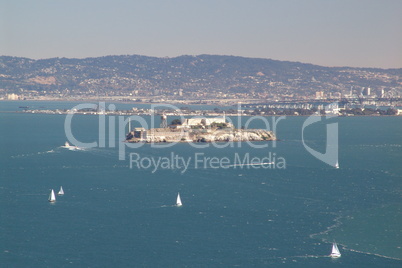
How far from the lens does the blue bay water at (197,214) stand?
2153 cm

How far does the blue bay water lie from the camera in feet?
70.6

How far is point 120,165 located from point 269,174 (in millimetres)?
8262

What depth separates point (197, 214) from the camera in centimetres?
2648

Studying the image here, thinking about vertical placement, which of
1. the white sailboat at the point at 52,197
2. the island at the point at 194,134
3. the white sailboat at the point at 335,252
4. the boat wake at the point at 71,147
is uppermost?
the island at the point at 194,134

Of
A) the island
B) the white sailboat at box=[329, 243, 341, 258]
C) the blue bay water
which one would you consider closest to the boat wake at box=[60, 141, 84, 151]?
the blue bay water

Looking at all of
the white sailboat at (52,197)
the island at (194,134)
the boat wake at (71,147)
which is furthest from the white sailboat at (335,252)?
the island at (194,134)

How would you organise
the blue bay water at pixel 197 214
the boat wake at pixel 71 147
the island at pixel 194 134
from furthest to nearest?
the island at pixel 194 134
the boat wake at pixel 71 147
the blue bay water at pixel 197 214

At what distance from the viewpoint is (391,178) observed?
35500mm

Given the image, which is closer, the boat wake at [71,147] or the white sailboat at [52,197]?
the white sailboat at [52,197]

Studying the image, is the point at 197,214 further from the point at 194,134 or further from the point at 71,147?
the point at 194,134

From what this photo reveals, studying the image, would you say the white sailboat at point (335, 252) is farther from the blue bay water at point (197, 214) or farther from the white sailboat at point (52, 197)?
the white sailboat at point (52, 197)

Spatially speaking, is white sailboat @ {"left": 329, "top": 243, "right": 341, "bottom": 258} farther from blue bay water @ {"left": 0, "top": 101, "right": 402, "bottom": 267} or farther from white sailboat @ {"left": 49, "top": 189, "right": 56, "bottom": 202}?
white sailboat @ {"left": 49, "top": 189, "right": 56, "bottom": 202}

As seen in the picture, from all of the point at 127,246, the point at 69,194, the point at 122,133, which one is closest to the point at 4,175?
the point at 69,194

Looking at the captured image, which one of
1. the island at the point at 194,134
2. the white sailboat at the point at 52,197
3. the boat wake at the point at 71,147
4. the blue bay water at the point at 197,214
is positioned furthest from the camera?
the island at the point at 194,134
